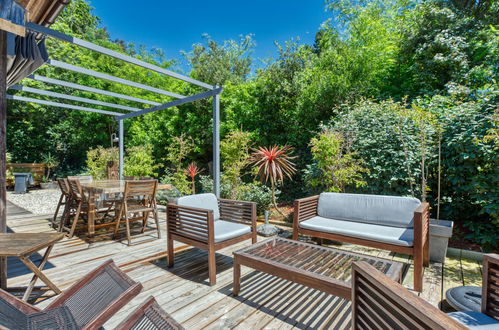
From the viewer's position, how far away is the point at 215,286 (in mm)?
2623

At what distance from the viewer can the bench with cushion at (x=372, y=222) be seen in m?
2.58

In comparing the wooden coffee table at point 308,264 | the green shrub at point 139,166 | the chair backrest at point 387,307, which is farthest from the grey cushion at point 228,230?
the green shrub at point 139,166

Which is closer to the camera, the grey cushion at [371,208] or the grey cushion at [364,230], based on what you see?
the grey cushion at [364,230]

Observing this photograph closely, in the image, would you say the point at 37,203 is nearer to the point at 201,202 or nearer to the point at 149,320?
the point at 201,202

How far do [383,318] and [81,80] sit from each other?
14.2 meters

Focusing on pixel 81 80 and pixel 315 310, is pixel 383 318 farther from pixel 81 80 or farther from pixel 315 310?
pixel 81 80

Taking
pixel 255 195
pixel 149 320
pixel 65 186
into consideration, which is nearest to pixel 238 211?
pixel 149 320

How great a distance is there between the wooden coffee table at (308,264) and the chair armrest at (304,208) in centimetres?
70

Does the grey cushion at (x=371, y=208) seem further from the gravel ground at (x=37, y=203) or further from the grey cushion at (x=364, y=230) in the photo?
the gravel ground at (x=37, y=203)

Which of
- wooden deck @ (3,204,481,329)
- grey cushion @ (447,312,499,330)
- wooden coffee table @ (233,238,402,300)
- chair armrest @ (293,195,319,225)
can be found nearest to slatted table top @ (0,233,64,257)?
wooden deck @ (3,204,481,329)

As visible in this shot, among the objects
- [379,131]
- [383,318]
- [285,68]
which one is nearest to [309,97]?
[285,68]

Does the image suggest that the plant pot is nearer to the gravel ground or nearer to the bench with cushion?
the bench with cushion

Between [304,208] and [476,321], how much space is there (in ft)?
7.37

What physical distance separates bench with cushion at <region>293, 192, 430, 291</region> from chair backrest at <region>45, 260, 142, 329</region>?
225cm
